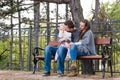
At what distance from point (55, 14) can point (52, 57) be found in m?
15.4

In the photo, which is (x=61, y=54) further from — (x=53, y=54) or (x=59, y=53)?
(x=53, y=54)

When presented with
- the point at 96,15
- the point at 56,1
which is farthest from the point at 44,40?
the point at 96,15

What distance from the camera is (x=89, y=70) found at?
9.91 metres

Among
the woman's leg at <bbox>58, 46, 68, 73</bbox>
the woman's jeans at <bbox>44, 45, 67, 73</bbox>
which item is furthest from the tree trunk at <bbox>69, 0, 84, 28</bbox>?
the woman's leg at <bbox>58, 46, 68, 73</bbox>

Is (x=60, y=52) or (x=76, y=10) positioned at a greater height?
(x=76, y=10)

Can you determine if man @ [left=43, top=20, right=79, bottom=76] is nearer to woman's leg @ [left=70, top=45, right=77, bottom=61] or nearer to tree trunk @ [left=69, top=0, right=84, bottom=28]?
woman's leg @ [left=70, top=45, right=77, bottom=61]

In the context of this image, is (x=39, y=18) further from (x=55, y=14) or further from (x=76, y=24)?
(x=76, y=24)

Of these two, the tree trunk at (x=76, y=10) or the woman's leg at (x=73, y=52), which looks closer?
the woman's leg at (x=73, y=52)

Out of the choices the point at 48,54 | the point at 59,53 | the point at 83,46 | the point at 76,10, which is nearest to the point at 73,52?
the point at 83,46

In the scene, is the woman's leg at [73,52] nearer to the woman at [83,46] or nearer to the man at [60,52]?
the woman at [83,46]

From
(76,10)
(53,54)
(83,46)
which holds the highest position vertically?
(76,10)

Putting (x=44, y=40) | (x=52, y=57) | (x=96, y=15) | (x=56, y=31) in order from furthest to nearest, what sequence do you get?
(x=96, y=15) → (x=44, y=40) → (x=56, y=31) → (x=52, y=57)

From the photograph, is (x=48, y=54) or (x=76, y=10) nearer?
(x=48, y=54)

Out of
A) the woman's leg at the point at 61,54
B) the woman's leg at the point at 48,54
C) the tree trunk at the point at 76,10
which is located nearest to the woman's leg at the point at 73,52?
the woman's leg at the point at 61,54
